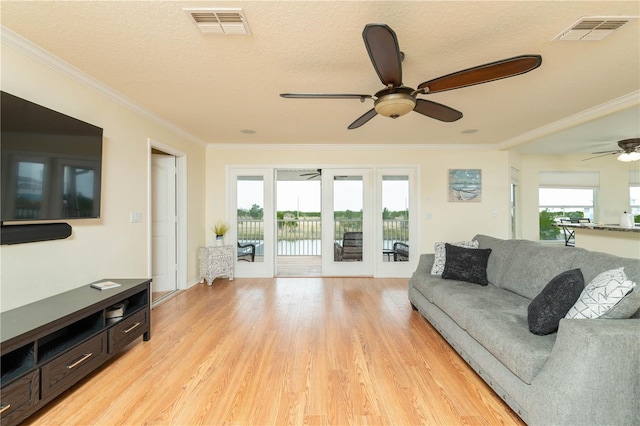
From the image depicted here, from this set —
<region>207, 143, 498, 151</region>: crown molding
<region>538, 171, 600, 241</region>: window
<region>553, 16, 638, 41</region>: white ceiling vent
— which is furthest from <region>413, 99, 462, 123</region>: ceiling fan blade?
<region>538, 171, 600, 241</region>: window

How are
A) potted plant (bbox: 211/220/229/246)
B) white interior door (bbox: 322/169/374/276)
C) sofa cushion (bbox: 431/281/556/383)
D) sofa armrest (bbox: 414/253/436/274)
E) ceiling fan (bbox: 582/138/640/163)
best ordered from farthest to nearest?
white interior door (bbox: 322/169/374/276)
potted plant (bbox: 211/220/229/246)
ceiling fan (bbox: 582/138/640/163)
sofa armrest (bbox: 414/253/436/274)
sofa cushion (bbox: 431/281/556/383)

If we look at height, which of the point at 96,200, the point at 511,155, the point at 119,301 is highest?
the point at 511,155

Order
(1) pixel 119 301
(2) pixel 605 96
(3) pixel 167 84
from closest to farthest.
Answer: (1) pixel 119 301, (3) pixel 167 84, (2) pixel 605 96

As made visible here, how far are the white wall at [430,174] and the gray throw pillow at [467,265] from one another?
203cm

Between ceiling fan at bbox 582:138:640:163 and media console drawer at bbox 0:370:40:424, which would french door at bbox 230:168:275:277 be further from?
ceiling fan at bbox 582:138:640:163

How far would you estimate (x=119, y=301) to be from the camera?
225 cm

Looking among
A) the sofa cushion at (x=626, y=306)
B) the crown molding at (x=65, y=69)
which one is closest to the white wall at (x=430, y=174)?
the crown molding at (x=65, y=69)

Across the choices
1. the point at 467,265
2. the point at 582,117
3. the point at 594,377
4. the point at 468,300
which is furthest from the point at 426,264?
the point at 582,117

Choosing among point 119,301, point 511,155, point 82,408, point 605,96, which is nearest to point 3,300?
point 119,301

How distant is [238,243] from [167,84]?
119 inches

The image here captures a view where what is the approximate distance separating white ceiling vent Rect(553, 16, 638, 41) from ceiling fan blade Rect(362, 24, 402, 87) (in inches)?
47.4

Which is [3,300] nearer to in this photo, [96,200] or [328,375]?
[96,200]

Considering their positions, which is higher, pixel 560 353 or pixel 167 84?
pixel 167 84

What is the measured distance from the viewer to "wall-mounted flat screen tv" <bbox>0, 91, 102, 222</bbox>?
1737mm
